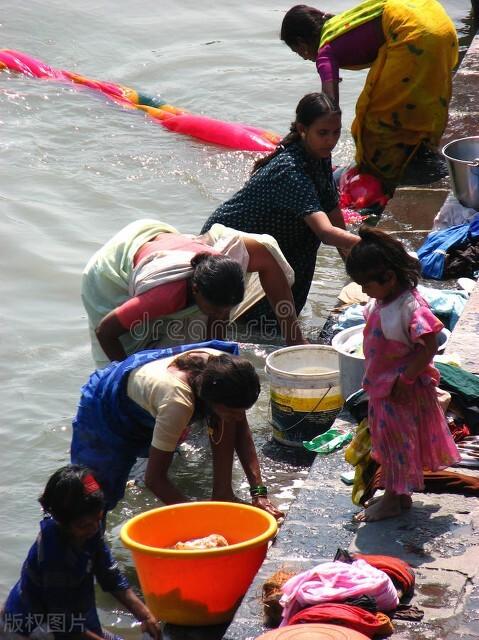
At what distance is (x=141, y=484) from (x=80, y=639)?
1.58m

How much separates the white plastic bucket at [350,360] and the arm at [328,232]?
0.67m

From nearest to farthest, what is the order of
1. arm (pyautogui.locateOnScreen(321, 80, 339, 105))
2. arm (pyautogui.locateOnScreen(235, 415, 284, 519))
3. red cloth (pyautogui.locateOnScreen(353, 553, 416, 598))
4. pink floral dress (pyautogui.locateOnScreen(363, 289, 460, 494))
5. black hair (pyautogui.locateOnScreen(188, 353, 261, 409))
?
1. red cloth (pyautogui.locateOnScreen(353, 553, 416, 598))
2. black hair (pyautogui.locateOnScreen(188, 353, 261, 409))
3. pink floral dress (pyautogui.locateOnScreen(363, 289, 460, 494))
4. arm (pyautogui.locateOnScreen(235, 415, 284, 519))
5. arm (pyautogui.locateOnScreen(321, 80, 339, 105))

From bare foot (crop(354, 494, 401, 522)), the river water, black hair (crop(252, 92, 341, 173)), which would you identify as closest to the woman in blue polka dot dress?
black hair (crop(252, 92, 341, 173))

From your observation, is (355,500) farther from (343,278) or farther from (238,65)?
(238,65)

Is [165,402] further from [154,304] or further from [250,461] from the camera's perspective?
[154,304]

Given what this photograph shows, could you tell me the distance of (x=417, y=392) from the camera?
4.13 metres

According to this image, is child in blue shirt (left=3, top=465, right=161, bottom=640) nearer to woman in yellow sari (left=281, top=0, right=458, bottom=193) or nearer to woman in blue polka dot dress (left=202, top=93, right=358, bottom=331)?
woman in blue polka dot dress (left=202, top=93, right=358, bottom=331)

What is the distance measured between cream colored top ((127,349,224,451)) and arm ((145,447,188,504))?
3 cm

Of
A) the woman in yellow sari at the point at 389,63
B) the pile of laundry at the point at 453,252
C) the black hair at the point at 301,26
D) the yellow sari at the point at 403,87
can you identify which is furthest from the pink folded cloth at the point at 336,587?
the yellow sari at the point at 403,87

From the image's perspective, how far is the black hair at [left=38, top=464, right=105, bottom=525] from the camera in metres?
3.58

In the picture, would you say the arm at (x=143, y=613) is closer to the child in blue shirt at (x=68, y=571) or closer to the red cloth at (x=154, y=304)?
the child in blue shirt at (x=68, y=571)

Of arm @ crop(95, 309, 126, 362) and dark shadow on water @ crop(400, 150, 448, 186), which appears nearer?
arm @ crop(95, 309, 126, 362)

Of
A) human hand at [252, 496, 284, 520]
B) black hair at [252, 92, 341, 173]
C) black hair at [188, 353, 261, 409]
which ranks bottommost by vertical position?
human hand at [252, 496, 284, 520]

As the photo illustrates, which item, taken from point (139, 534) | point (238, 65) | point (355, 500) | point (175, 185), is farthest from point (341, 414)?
point (238, 65)
